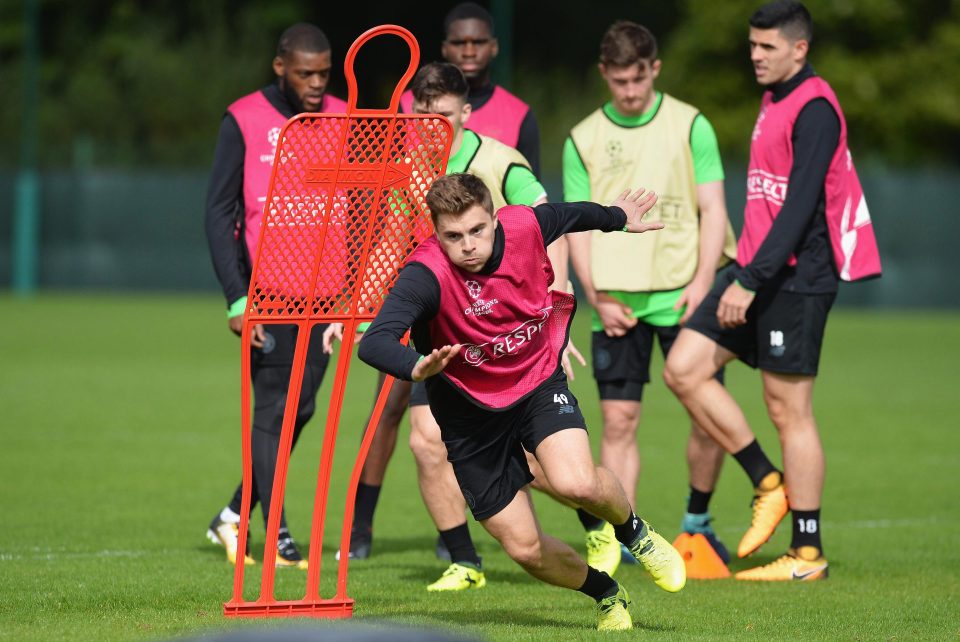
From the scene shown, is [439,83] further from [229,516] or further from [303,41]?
[229,516]

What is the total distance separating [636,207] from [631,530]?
1264 millimetres

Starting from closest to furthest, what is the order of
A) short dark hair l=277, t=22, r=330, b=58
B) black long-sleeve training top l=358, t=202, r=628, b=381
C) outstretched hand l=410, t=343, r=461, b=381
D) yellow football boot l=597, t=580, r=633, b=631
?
outstretched hand l=410, t=343, r=461, b=381 → black long-sleeve training top l=358, t=202, r=628, b=381 → yellow football boot l=597, t=580, r=633, b=631 → short dark hair l=277, t=22, r=330, b=58

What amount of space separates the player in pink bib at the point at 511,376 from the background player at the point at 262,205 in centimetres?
184

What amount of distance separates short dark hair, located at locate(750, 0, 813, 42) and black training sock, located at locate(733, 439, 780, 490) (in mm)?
1941

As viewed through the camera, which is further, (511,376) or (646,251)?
(646,251)

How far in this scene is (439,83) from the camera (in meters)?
6.56

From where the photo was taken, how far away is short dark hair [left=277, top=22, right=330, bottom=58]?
7.23 meters

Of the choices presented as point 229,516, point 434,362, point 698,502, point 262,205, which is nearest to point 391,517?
point 229,516

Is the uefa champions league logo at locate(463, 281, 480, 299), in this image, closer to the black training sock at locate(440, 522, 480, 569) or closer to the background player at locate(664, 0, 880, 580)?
the black training sock at locate(440, 522, 480, 569)

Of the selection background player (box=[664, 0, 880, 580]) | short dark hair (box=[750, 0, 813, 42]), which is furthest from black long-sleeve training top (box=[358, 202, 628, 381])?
short dark hair (box=[750, 0, 813, 42])

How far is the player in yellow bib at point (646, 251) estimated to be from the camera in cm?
764

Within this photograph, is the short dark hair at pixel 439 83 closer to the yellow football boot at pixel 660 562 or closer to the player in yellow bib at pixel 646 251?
the player in yellow bib at pixel 646 251

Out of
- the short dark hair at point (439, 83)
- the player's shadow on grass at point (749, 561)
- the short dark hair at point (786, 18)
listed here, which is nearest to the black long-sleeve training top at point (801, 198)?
the short dark hair at point (786, 18)

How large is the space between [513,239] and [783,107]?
6.96ft
